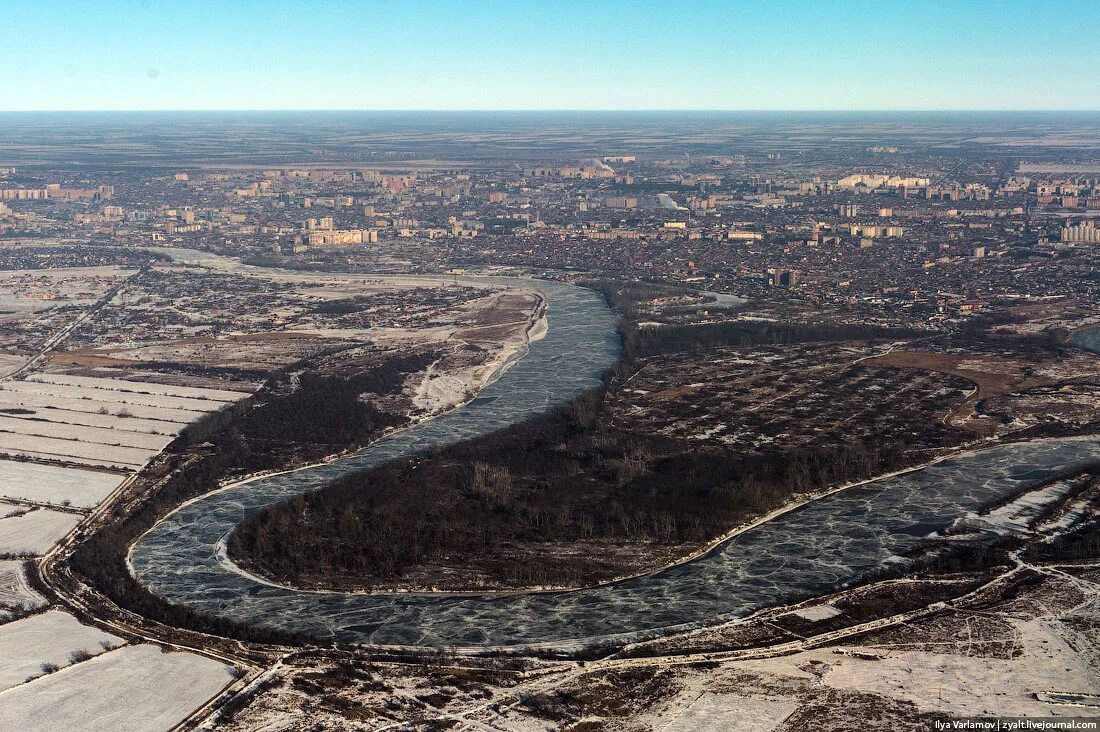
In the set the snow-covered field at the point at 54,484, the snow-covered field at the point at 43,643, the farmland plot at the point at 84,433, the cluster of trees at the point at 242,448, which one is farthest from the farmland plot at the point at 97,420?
the snow-covered field at the point at 43,643

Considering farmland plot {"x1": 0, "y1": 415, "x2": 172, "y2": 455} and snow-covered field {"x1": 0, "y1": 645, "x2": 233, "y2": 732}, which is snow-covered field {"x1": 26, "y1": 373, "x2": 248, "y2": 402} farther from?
snow-covered field {"x1": 0, "y1": 645, "x2": 233, "y2": 732}

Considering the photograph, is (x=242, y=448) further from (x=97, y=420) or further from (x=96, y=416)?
(x=96, y=416)

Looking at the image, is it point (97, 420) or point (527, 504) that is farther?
point (97, 420)

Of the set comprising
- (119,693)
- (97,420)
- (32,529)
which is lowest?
(119,693)

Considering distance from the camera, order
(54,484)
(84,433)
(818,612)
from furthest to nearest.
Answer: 1. (84,433)
2. (54,484)
3. (818,612)

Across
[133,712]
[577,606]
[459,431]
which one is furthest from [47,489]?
[577,606]

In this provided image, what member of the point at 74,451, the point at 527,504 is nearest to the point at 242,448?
the point at 74,451
